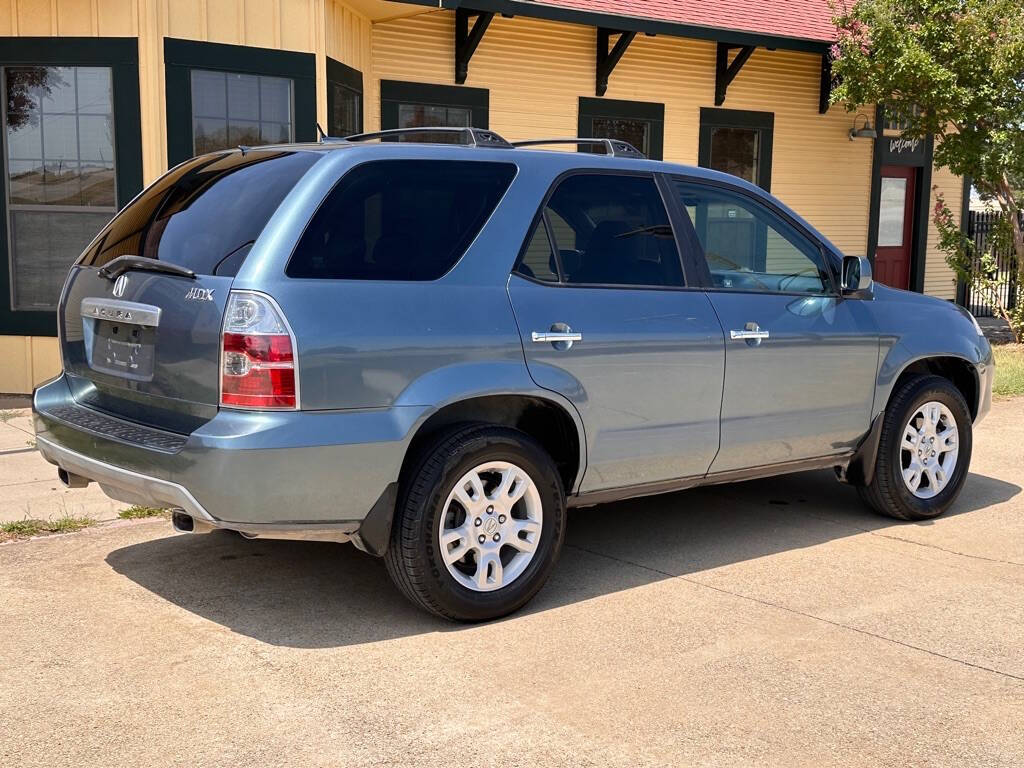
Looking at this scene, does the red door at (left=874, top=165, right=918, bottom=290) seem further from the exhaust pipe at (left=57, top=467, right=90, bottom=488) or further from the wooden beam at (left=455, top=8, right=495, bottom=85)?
the exhaust pipe at (left=57, top=467, right=90, bottom=488)

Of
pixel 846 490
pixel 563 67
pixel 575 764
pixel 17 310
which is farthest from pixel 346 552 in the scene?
pixel 563 67

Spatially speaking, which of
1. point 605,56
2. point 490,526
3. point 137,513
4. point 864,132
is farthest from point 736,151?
point 490,526

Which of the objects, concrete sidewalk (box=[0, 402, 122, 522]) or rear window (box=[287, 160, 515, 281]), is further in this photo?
concrete sidewalk (box=[0, 402, 122, 522])

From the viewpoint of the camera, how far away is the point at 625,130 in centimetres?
1441

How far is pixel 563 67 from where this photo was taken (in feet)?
44.9

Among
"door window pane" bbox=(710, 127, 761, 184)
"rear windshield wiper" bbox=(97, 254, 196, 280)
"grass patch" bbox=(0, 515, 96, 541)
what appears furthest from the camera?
"door window pane" bbox=(710, 127, 761, 184)

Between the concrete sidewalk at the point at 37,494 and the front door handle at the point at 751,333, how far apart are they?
3350 mm

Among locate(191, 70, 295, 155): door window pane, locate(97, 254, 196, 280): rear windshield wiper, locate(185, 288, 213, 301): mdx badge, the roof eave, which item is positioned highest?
the roof eave

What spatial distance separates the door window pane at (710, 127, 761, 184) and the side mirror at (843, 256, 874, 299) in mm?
9246

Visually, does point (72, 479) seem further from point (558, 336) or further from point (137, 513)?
point (558, 336)

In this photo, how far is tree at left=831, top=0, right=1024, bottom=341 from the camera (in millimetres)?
13570

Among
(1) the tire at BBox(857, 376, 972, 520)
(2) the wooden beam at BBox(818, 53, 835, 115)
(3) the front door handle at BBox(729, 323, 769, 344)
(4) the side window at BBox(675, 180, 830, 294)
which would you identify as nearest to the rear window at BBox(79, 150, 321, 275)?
(4) the side window at BBox(675, 180, 830, 294)

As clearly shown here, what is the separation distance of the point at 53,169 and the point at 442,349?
6.45 meters

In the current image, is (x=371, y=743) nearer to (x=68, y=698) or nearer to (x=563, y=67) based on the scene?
(x=68, y=698)
